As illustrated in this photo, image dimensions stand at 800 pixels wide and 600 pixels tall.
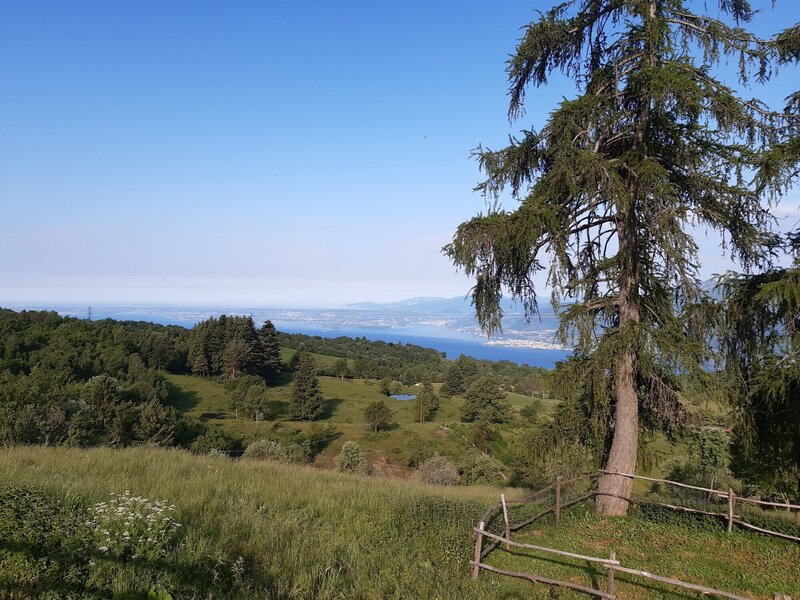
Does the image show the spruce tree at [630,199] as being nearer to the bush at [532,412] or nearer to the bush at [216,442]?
the bush at [216,442]

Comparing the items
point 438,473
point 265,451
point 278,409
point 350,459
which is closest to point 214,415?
point 278,409

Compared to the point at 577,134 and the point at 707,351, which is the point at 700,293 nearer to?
the point at 707,351

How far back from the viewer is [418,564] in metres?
6.43

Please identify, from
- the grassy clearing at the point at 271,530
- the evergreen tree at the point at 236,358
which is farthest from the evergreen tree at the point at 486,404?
the grassy clearing at the point at 271,530

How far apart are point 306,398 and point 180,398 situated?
21.5 meters

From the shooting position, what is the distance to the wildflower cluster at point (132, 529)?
474cm

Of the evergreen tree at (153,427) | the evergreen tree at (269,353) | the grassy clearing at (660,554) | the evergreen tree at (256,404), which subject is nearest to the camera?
the grassy clearing at (660,554)

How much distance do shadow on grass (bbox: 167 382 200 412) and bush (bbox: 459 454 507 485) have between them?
4759cm

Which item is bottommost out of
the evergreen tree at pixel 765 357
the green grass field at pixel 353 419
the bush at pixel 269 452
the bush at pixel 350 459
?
the green grass field at pixel 353 419

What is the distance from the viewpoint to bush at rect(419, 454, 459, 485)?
33062mm

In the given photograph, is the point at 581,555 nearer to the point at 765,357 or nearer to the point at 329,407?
the point at 765,357

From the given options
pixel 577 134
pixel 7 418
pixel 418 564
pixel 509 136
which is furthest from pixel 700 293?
pixel 7 418

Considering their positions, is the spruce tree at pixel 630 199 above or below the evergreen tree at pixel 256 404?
above

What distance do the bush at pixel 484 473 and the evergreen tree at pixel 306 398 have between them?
33.0 metres
